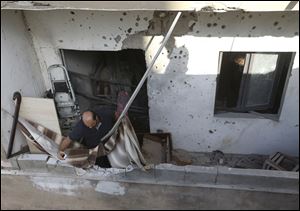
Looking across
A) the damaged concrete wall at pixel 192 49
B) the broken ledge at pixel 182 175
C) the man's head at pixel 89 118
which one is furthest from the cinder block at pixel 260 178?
the man's head at pixel 89 118

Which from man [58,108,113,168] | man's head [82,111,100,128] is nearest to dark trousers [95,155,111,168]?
man [58,108,113,168]

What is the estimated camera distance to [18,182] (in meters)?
4.80

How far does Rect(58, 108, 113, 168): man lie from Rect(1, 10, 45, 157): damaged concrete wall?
817 mm

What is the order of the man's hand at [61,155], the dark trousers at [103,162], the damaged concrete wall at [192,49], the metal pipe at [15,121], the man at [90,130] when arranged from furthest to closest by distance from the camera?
the dark trousers at [103,162]
the man's hand at [61,155]
the man at [90,130]
the metal pipe at [15,121]
the damaged concrete wall at [192,49]

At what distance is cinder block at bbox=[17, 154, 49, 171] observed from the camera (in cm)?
449

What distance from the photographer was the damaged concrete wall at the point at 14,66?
3.86 m

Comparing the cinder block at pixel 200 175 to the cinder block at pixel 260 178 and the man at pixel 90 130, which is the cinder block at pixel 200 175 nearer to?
the cinder block at pixel 260 178

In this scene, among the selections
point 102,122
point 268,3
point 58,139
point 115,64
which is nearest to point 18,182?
point 58,139

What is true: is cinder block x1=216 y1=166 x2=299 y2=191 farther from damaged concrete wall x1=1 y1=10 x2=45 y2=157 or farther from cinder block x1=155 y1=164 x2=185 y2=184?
damaged concrete wall x1=1 y1=10 x2=45 y2=157

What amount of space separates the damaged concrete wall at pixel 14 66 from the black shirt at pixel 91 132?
2.98 feet

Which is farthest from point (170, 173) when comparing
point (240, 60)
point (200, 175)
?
point (240, 60)

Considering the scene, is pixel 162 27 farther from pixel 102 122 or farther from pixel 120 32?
pixel 102 122

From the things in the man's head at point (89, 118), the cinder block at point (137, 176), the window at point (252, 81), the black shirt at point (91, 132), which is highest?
the window at point (252, 81)

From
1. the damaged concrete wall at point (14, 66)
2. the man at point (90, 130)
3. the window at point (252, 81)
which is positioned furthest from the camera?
the window at point (252, 81)
